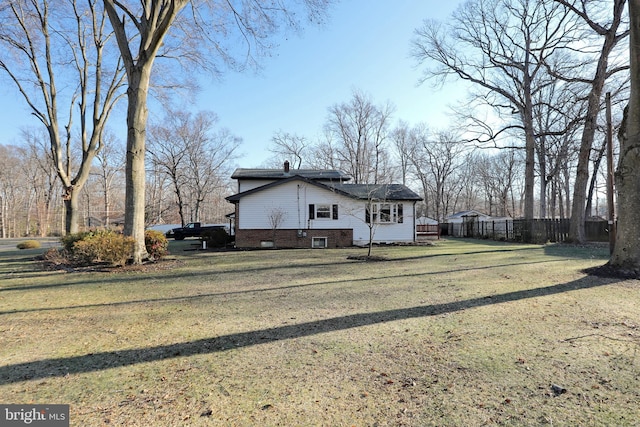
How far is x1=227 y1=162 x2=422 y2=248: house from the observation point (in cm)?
1920

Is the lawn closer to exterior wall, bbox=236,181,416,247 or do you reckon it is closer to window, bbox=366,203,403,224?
exterior wall, bbox=236,181,416,247

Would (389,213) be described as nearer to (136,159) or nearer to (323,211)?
(323,211)

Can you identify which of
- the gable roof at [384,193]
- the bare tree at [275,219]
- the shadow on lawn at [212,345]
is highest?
the gable roof at [384,193]

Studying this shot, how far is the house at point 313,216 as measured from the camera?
19.2 metres

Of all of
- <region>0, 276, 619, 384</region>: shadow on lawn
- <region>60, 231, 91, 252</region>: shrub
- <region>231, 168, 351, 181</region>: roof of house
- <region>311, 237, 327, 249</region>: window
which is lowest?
<region>0, 276, 619, 384</region>: shadow on lawn

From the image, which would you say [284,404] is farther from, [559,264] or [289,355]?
[559,264]

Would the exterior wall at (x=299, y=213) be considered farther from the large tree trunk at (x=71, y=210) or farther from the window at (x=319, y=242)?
the large tree trunk at (x=71, y=210)

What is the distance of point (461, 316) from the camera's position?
16.8 feet

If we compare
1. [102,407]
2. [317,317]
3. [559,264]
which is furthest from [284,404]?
[559,264]

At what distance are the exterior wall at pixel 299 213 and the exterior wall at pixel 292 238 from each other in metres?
0.06

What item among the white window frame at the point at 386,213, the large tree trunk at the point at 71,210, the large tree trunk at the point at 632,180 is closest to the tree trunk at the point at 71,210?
the large tree trunk at the point at 71,210

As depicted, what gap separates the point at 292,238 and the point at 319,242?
1648mm

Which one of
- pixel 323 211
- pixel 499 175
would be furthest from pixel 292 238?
pixel 499 175

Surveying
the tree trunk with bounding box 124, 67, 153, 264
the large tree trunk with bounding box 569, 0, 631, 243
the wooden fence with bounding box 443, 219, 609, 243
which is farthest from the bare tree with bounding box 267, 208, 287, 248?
the large tree trunk with bounding box 569, 0, 631, 243
